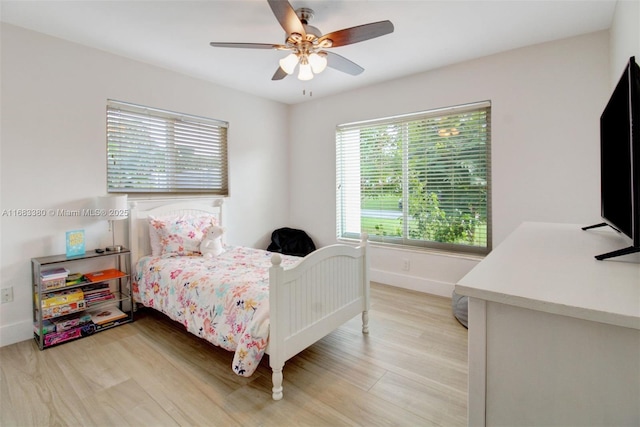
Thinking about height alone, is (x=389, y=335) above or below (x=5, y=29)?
below

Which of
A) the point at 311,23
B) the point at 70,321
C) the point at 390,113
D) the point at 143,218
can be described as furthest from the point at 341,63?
the point at 70,321

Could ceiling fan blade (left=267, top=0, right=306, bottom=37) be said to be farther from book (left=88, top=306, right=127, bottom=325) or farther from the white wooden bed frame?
book (left=88, top=306, right=127, bottom=325)

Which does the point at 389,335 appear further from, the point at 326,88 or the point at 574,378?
the point at 326,88

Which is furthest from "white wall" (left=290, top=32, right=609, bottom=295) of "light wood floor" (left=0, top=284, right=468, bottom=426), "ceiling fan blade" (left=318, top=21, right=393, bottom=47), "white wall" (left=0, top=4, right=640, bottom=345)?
"ceiling fan blade" (left=318, top=21, right=393, bottom=47)

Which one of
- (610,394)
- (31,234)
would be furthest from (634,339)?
(31,234)

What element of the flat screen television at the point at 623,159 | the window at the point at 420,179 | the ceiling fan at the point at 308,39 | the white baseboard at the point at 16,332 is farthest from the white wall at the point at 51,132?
the flat screen television at the point at 623,159

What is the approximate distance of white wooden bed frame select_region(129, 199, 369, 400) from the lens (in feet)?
5.75

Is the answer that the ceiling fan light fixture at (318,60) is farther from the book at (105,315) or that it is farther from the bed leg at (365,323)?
the book at (105,315)

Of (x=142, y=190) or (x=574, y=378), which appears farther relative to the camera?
(x=142, y=190)

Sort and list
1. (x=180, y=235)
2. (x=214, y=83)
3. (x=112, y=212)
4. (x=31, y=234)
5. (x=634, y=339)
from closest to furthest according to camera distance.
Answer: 1. (x=634, y=339)
2. (x=31, y=234)
3. (x=112, y=212)
4. (x=180, y=235)
5. (x=214, y=83)

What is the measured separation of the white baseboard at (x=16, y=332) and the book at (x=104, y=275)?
54 cm

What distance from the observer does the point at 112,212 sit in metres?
2.68

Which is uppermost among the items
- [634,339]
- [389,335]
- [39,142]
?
[39,142]

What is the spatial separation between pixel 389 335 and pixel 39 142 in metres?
3.30
